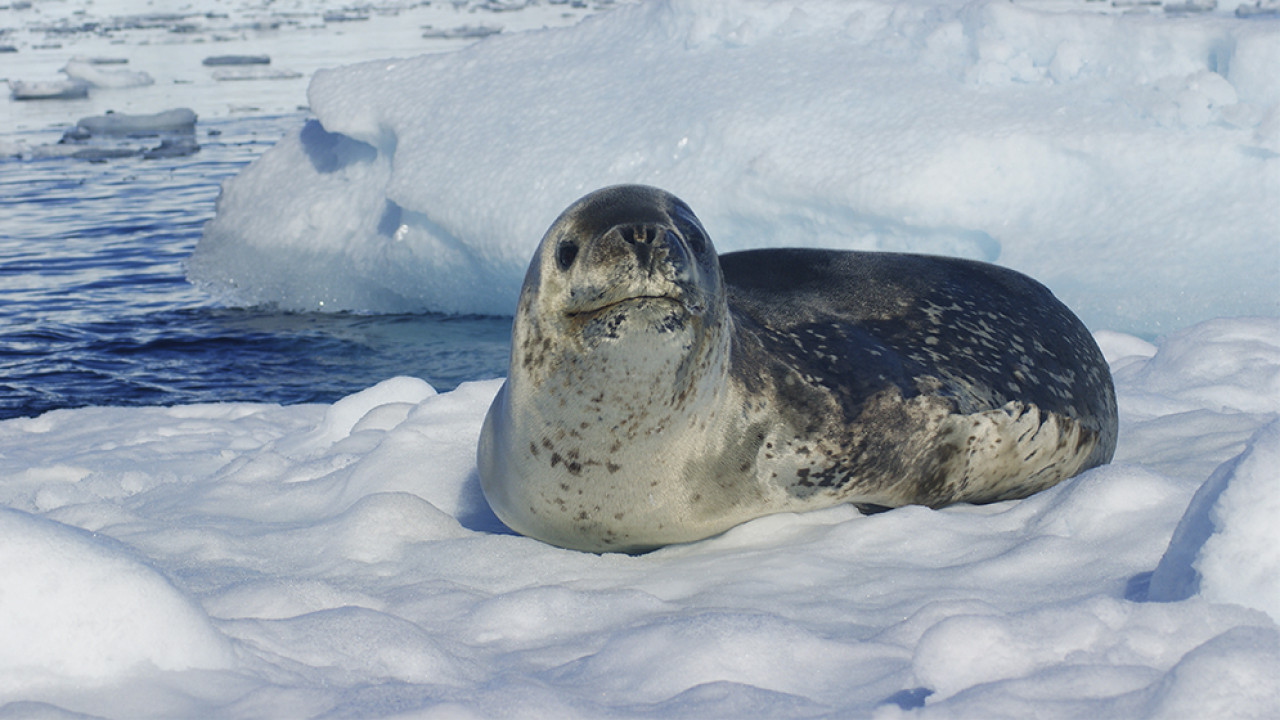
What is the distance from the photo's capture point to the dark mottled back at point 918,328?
2740 millimetres

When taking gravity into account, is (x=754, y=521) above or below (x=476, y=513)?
above

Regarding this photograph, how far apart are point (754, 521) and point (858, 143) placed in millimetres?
3288

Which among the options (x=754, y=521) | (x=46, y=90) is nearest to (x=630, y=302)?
(x=754, y=521)

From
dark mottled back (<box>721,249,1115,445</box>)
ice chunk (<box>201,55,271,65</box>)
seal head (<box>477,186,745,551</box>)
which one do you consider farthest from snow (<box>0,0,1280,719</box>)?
ice chunk (<box>201,55,271,65</box>)

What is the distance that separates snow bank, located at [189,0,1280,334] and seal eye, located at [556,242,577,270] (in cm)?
314

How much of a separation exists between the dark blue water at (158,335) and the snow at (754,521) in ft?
1.25

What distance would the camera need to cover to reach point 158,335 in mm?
6355

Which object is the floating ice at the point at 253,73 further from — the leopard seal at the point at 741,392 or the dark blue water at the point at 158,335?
the leopard seal at the point at 741,392

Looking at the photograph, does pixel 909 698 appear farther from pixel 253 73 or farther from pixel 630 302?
pixel 253 73

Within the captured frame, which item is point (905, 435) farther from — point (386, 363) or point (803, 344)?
point (386, 363)

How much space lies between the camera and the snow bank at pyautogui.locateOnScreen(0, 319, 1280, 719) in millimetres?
1479

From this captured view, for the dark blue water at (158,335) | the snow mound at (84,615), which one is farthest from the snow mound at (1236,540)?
the dark blue water at (158,335)

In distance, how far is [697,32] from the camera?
6.34 meters

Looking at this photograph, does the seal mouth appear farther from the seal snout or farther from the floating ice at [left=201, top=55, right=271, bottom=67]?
the floating ice at [left=201, top=55, right=271, bottom=67]
